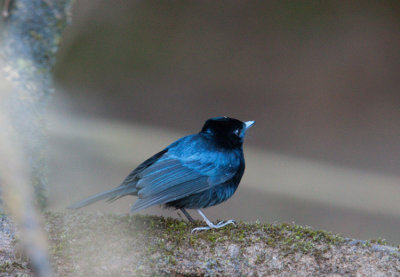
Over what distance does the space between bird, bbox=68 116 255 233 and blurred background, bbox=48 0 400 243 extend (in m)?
1.98

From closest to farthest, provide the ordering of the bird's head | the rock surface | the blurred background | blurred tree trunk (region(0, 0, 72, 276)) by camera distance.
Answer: the rock surface < blurred tree trunk (region(0, 0, 72, 276)) < the bird's head < the blurred background

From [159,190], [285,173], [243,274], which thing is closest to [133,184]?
[159,190]

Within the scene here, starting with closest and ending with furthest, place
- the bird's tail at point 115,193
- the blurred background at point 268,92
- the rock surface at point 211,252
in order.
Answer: the rock surface at point 211,252, the bird's tail at point 115,193, the blurred background at point 268,92

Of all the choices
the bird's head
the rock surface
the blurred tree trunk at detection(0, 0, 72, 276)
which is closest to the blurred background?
the blurred tree trunk at detection(0, 0, 72, 276)

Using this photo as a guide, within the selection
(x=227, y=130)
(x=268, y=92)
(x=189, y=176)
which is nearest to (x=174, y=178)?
(x=189, y=176)

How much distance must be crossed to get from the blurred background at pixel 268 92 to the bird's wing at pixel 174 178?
207cm

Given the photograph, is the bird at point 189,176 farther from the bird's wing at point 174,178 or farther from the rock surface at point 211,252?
the rock surface at point 211,252

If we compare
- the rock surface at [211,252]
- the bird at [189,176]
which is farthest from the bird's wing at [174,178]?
the rock surface at [211,252]

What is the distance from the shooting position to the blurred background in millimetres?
5129

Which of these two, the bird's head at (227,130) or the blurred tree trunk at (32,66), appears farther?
the bird's head at (227,130)

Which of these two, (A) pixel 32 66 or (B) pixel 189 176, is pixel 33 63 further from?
(B) pixel 189 176

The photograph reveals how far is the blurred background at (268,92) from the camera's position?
16.8ft

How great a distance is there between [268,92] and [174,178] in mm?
2753

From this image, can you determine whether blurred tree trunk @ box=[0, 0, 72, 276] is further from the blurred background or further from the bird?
the blurred background
